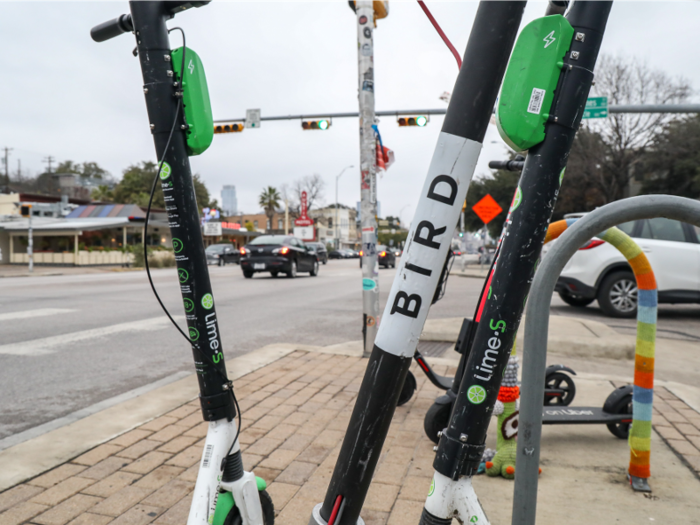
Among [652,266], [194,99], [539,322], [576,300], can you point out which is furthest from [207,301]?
[576,300]

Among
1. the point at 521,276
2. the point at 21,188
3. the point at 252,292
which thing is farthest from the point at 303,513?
the point at 21,188

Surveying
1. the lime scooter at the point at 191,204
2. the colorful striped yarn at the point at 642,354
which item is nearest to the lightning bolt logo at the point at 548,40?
the lime scooter at the point at 191,204

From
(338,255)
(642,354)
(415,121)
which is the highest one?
(415,121)

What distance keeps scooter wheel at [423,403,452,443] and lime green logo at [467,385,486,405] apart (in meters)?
1.58

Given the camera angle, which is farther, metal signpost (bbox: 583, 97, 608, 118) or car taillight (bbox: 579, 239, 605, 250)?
metal signpost (bbox: 583, 97, 608, 118)

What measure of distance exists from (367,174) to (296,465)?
348 centimetres

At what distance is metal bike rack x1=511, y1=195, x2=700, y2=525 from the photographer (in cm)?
147

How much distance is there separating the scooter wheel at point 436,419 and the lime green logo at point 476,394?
1580mm

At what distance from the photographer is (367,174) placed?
555cm

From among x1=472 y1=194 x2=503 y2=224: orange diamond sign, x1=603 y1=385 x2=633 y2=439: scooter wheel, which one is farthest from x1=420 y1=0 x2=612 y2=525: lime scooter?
x1=472 y1=194 x2=503 y2=224: orange diamond sign

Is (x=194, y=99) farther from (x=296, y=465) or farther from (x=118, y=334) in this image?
(x=118, y=334)

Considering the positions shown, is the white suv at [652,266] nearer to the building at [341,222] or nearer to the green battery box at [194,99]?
the green battery box at [194,99]

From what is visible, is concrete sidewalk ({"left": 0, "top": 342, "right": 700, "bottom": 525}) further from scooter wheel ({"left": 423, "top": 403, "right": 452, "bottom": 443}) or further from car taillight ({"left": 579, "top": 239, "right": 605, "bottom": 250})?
car taillight ({"left": 579, "top": 239, "right": 605, "bottom": 250})

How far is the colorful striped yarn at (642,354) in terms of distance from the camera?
239 cm
